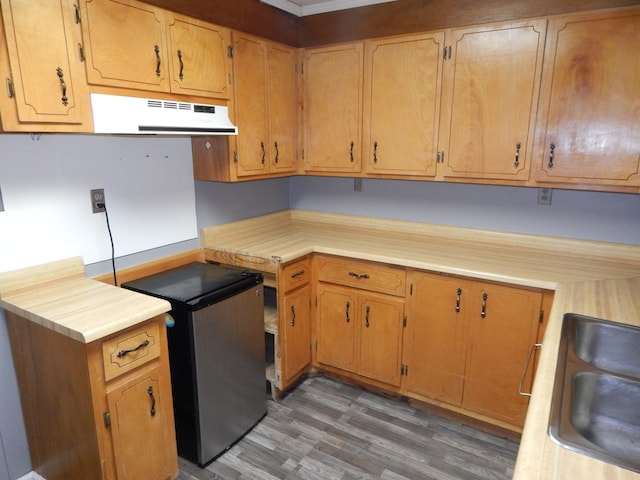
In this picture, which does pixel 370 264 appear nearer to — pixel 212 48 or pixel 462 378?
pixel 462 378

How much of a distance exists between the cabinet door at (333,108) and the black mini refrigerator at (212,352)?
1.02m

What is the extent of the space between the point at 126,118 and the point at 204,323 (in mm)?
970

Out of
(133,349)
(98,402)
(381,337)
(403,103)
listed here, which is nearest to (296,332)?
(381,337)

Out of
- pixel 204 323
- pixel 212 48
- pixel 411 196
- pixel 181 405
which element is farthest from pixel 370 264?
pixel 212 48

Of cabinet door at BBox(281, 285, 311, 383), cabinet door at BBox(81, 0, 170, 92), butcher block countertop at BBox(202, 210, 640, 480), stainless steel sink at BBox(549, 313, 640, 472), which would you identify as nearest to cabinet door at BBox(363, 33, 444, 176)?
butcher block countertop at BBox(202, 210, 640, 480)

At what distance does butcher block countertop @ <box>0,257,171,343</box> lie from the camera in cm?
154

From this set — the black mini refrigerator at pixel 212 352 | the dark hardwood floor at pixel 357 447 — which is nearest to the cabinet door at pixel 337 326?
the dark hardwood floor at pixel 357 447

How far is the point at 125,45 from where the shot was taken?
179 centimetres

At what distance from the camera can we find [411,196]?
9.62 ft

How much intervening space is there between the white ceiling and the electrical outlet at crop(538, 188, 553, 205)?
4.97 ft

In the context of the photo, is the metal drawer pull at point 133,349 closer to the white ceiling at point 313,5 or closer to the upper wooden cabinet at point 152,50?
the upper wooden cabinet at point 152,50

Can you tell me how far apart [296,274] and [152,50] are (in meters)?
1.41

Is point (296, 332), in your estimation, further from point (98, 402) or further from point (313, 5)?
point (313, 5)

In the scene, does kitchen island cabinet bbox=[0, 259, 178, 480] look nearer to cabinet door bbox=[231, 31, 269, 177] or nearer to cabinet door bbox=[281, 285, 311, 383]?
cabinet door bbox=[281, 285, 311, 383]
